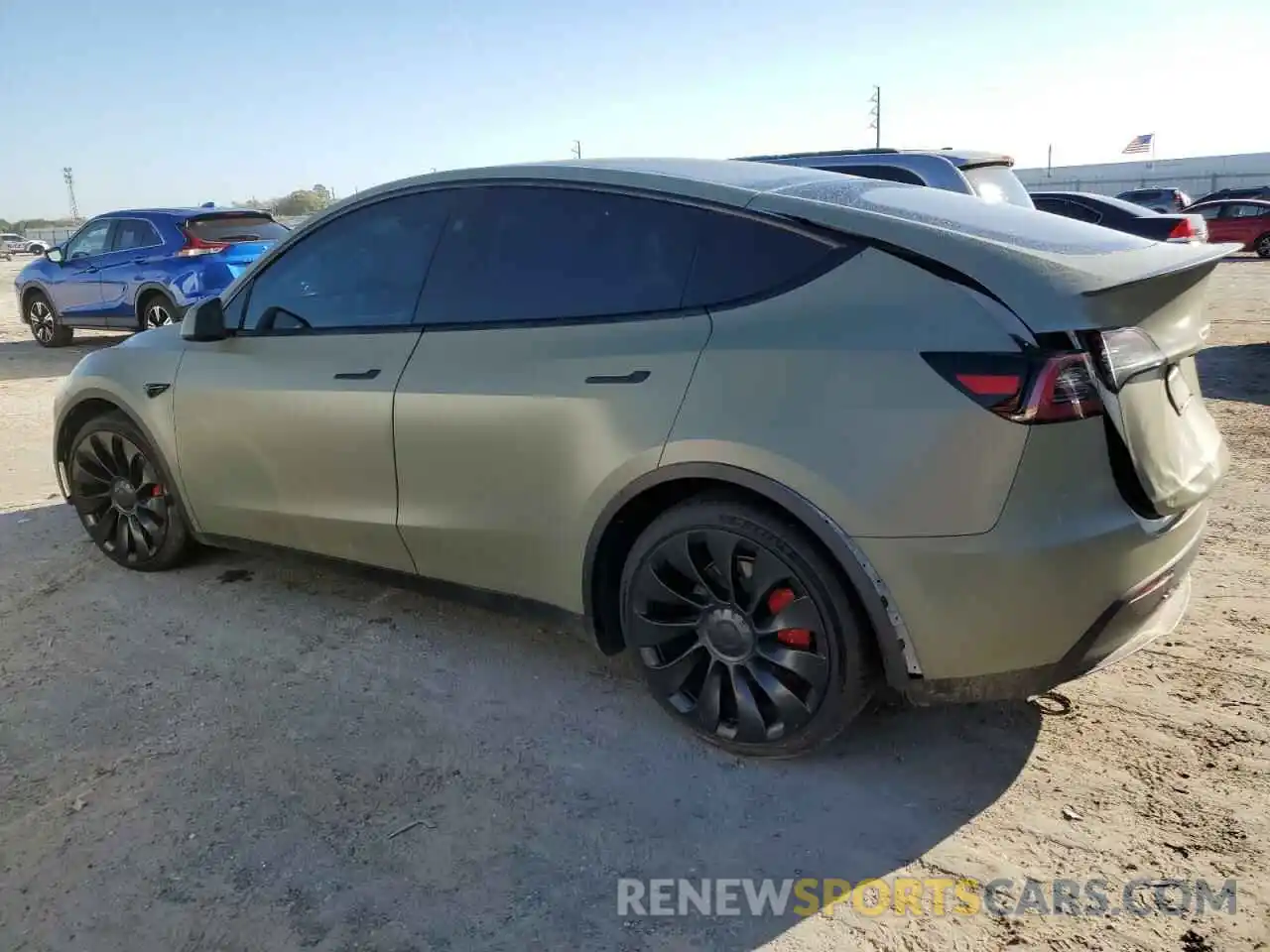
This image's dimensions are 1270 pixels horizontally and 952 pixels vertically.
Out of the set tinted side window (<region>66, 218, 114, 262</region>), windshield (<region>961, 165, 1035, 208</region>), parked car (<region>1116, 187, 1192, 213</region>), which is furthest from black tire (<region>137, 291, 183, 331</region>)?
parked car (<region>1116, 187, 1192, 213</region>)

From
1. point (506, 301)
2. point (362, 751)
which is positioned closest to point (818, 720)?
point (362, 751)

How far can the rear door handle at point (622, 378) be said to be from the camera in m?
2.90

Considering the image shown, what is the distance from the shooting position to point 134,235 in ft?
38.6

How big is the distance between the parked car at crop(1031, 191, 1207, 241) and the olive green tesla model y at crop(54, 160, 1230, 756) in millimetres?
9027

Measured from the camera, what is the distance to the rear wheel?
11297mm

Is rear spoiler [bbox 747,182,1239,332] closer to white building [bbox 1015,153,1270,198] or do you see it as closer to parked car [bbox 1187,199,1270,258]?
parked car [bbox 1187,199,1270,258]

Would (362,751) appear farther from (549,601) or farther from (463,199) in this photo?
(463,199)

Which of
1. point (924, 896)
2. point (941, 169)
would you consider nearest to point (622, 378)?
point (924, 896)

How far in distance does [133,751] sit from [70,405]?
7.34ft

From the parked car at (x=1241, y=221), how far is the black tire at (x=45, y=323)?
22.9 meters

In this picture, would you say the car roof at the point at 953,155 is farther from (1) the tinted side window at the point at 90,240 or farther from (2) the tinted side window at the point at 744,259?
(1) the tinted side window at the point at 90,240

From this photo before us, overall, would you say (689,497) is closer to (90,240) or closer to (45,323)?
(90,240)

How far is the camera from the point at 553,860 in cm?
255

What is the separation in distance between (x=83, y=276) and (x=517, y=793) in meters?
12.2
